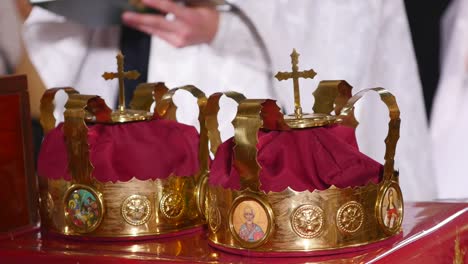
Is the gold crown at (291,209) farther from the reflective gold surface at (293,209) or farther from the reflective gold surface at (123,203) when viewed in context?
the reflective gold surface at (123,203)

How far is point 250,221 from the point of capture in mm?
1516

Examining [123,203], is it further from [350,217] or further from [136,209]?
[350,217]

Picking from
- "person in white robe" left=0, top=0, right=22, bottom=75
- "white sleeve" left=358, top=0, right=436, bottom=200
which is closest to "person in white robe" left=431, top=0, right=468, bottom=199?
"white sleeve" left=358, top=0, right=436, bottom=200

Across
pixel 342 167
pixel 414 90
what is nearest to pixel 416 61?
pixel 414 90

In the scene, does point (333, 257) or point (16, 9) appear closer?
point (333, 257)

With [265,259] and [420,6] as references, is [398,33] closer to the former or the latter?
[420,6]

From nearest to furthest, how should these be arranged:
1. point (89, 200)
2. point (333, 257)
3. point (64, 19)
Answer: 1. point (333, 257)
2. point (89, 200)
3. point (64, 19)

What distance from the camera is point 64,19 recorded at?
2492 millimetres

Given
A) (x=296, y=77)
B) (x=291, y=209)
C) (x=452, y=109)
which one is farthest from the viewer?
(x=452, y=109)

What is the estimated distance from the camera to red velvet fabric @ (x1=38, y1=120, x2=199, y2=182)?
171 centimetres

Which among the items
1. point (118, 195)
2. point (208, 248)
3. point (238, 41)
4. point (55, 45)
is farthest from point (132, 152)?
point (55, 45)

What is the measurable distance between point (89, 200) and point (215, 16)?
847 mm

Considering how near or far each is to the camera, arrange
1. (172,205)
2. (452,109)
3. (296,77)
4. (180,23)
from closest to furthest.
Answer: (296,77)
(172,205)
(452,109)
(180,23)

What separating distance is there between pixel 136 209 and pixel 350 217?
0.40 m
